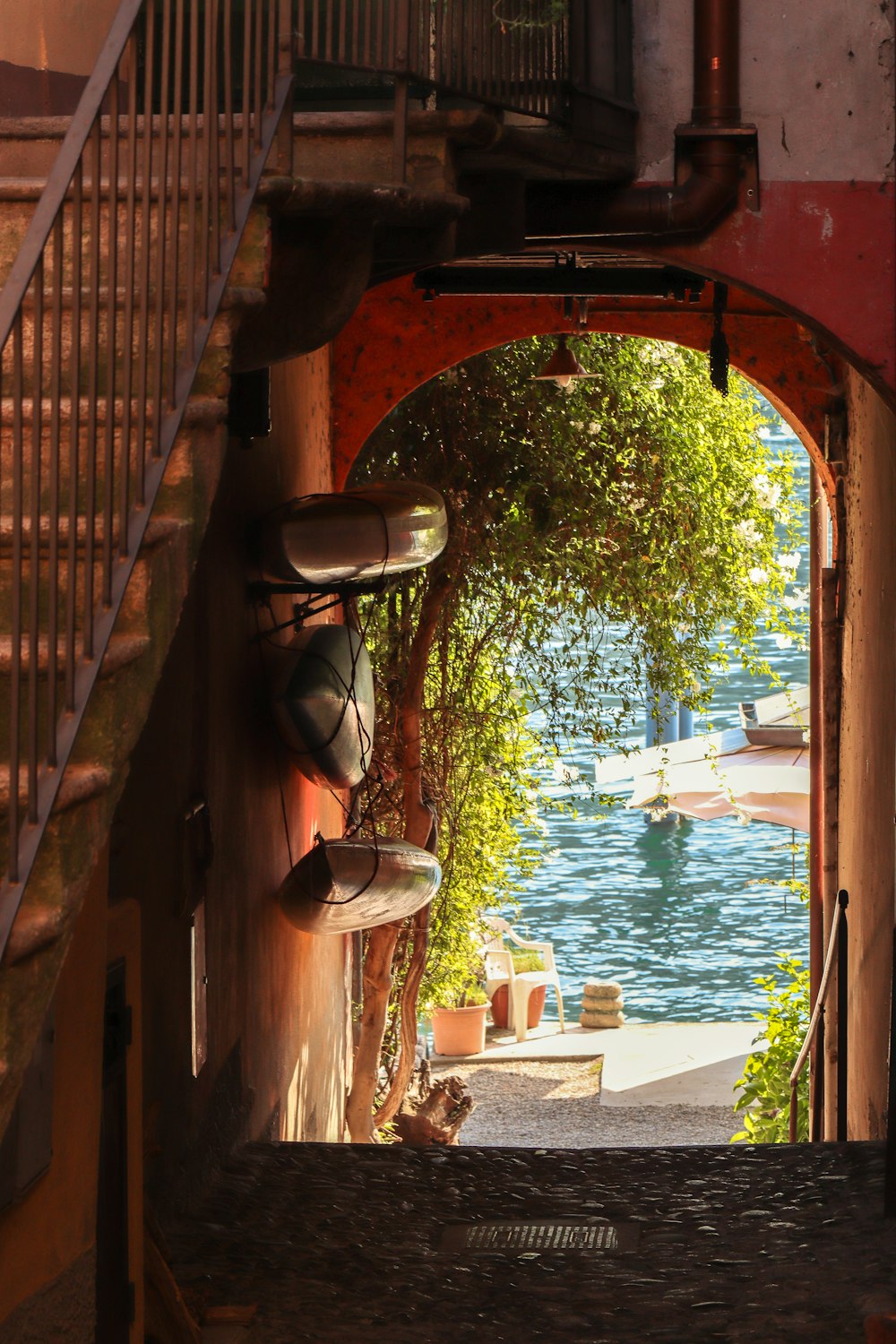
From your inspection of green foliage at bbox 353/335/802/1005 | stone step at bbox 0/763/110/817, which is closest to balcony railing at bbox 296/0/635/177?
stone step at bbox 0/763/110/817

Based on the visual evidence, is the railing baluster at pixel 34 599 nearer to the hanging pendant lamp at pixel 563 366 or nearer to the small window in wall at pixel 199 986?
the small window in wall at pixel 199 986

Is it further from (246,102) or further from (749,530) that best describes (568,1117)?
(246,102)

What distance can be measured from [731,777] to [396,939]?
131 inches

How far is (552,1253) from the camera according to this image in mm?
5812

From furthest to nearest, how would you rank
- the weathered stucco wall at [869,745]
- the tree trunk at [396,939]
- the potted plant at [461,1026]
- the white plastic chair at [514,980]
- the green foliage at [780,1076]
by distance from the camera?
1. the white plastic chair at [514,980]
2. the potted plant at [461,1026]
3. the tree trunk at [396,939]
4. the green foliage at [780,1076]
5. the weathered stucco wall at [869,745]

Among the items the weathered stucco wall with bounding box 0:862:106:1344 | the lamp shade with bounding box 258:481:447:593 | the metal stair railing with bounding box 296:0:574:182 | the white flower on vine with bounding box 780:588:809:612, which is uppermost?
the metal stair railing with bounding box 296:0:574:182

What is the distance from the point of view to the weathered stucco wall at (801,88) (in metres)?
6.05

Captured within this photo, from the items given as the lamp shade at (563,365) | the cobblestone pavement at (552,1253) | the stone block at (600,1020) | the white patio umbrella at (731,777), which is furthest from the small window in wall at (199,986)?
the stone block at (600,1020)

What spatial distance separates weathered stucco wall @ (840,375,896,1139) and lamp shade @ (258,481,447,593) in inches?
87.6

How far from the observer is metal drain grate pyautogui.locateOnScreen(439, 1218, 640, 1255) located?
586 centimetres

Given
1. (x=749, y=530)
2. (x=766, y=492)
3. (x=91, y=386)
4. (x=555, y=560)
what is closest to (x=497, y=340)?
(x=555, y=560)

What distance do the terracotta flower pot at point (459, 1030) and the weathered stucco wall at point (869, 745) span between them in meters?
6.18

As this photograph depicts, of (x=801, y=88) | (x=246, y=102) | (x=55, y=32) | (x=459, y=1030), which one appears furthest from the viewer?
(x=459, y=1030)

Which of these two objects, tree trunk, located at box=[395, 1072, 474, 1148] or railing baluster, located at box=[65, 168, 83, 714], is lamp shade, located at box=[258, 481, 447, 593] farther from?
tree trunk, located at box=[395, 1072, 474, 1148]
